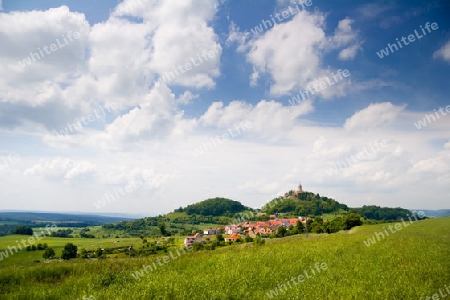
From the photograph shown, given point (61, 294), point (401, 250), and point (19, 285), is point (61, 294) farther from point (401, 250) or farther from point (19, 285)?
point (401, 250)

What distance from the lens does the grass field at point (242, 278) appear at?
26.7ft

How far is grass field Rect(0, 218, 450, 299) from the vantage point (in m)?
8.14

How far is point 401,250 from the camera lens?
14.9 meters

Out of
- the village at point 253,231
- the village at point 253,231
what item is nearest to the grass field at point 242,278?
the village at point 253,231

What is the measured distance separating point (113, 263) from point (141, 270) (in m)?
2.02

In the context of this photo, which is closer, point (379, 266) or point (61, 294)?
point (61, 294)

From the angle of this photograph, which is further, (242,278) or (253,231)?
(253,231)

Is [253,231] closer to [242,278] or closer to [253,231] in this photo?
[253,231]

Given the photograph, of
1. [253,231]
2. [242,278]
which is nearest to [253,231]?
[253,231]

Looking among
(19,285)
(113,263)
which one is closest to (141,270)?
(113,263)

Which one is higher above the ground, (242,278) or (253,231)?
(242,278)

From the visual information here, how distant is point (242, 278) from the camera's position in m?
9.57

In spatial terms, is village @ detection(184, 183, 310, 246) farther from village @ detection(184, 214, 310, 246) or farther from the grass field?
the grass field

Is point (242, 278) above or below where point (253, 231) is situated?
above
